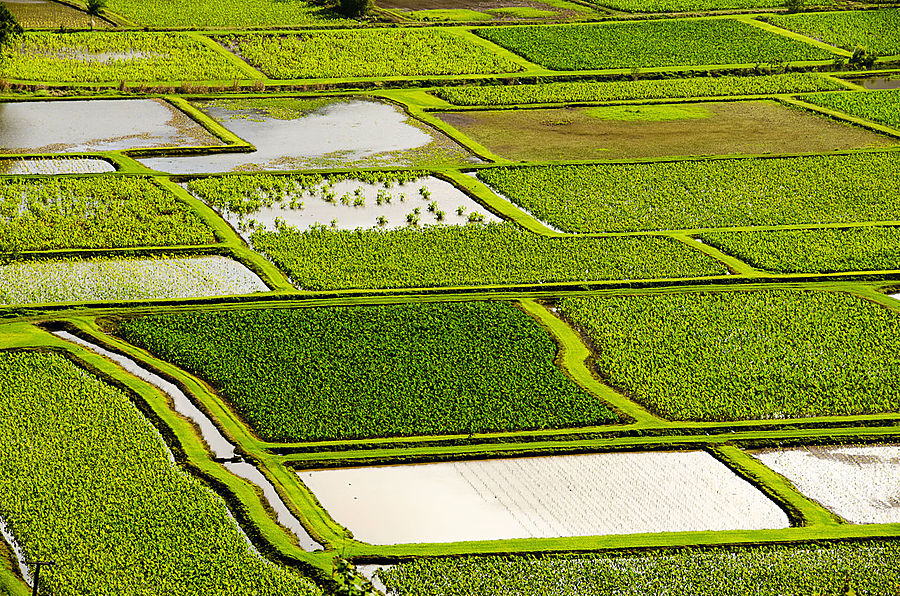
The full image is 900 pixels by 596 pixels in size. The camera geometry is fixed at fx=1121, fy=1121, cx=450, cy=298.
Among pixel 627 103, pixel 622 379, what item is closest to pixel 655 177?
pixel 627 103

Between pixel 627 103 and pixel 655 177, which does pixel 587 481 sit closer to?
pixel 655 177

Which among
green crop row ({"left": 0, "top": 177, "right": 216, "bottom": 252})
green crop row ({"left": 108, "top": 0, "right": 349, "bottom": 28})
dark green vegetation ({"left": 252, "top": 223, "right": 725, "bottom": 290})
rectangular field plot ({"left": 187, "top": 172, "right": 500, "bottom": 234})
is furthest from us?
green crop row ({"left": 108, "top": 0, "right": 349, "bottom": 28})

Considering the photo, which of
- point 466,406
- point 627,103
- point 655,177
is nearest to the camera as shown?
point 466,406

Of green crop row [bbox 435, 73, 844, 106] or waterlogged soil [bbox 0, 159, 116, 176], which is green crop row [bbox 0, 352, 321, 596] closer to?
waterlogged soil [bbox 0, 159, 116, 176]

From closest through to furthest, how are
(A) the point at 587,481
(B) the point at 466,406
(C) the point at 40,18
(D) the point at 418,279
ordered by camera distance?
(A) the point at 587,481 < (B) the point at 466,406 < (D) the point at 418,279 < (C) the point at 40,18

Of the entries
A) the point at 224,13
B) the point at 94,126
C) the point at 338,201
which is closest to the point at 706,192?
the point at 338,201

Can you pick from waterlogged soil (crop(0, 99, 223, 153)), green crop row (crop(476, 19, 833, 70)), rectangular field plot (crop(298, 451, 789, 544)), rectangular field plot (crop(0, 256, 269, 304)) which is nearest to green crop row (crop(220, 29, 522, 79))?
green crop row (crop(476, 19, 833, 70))
